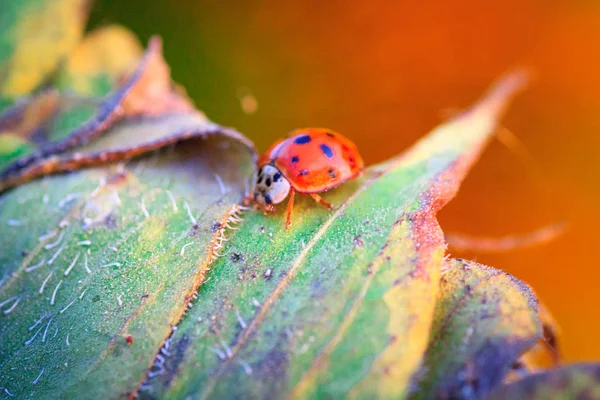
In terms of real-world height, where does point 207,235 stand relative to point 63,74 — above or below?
above

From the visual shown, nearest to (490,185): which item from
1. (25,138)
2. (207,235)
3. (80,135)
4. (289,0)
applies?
(289,0)

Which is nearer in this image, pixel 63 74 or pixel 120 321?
pixel 120 321

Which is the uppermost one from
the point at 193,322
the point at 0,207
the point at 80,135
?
the point at 193,322

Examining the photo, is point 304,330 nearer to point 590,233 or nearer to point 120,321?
point 120,321

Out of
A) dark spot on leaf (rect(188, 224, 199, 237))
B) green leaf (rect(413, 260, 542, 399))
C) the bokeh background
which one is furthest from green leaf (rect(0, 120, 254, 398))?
the bokeh background

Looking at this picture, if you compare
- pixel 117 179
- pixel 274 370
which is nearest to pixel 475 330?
pixel 274 370

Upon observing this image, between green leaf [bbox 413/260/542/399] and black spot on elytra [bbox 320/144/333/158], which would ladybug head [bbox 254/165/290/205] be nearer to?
black spot on elytra [bbox 320/144/333/158]
